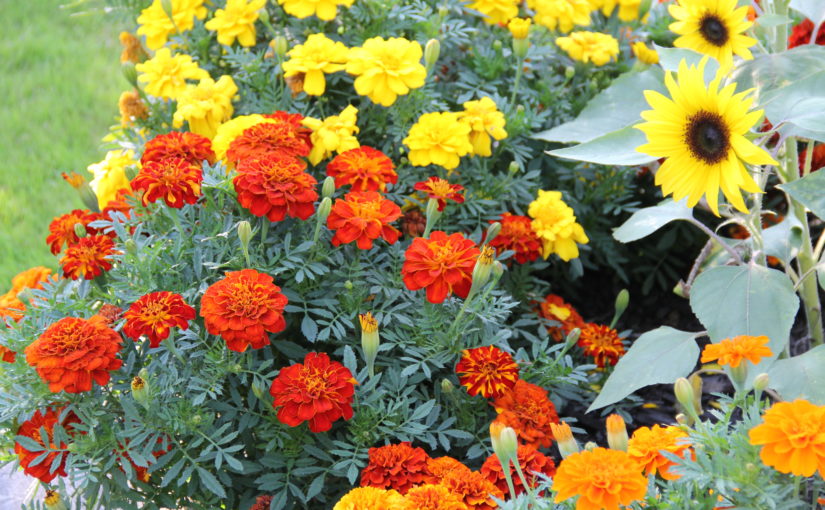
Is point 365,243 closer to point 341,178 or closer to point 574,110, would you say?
point 341,178

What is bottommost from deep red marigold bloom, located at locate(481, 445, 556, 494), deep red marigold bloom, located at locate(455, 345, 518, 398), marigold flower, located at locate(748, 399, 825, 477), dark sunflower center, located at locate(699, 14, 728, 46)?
deep red marigold bloom, located at locate(481, 445, 556, 494)

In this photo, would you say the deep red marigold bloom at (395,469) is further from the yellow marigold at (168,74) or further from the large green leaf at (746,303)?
the yellow marigold at (168,74)

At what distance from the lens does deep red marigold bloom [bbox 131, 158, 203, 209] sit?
6.37ft

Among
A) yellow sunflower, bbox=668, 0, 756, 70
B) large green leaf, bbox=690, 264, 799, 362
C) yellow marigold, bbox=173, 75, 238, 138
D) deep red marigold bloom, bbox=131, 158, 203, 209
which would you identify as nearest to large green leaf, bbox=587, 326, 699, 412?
large green leaf, bbox=690, 264, 799, 362

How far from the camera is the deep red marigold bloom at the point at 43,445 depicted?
5.98ft

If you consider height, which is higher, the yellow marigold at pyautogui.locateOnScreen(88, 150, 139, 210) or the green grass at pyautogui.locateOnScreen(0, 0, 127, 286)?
the yellow marigold at pyautogui.locateOnScreen(88, 150, 139, 210)

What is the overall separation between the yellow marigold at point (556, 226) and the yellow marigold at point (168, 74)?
0.99 m

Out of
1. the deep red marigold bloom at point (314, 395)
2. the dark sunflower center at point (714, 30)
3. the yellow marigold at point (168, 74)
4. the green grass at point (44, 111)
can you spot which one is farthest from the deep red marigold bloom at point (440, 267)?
the green grass at point (44, 111)

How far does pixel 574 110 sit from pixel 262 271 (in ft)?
4.13

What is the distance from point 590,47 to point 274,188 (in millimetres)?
1251

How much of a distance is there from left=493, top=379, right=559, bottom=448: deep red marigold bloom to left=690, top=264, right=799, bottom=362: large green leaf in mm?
385

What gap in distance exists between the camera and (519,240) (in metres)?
2.36

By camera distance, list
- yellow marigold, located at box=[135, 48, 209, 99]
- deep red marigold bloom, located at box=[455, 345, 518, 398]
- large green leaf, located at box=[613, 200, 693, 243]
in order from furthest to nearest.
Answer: yellow marigold, located at box=[135, 48, 209, 99] < large green leaf, located at box=[613, 200, 693, 243] < deep red marigold bloom, located at box=[455, 345, 518, 398]

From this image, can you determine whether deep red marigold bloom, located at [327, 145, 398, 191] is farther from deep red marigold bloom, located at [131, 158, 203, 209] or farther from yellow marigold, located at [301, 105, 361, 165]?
deep red marigold bloom, located at [131, 158, 203, 209]
